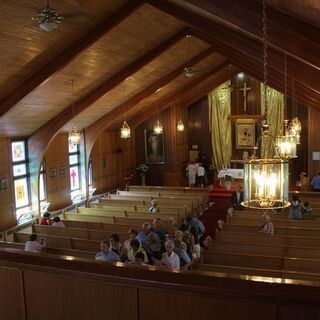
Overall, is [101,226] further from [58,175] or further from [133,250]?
[58,175]

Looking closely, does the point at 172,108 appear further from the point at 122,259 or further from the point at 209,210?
the point at 122,259

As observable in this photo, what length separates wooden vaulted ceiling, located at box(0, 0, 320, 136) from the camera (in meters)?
5.48

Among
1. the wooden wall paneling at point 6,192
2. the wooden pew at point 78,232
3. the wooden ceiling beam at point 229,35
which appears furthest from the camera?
the wooden wall paneling at point 6,192

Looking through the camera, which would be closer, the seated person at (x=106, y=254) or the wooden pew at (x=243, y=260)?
the seated person at (x=106, y=254)

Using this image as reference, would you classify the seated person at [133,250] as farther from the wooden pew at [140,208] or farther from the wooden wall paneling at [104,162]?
the wooden wall paneling at [104,162]

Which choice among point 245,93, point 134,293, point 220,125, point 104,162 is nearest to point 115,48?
point 104,162

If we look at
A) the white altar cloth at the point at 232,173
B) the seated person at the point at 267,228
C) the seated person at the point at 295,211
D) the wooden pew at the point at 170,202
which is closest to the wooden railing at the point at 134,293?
the seated person at the point at 267,228

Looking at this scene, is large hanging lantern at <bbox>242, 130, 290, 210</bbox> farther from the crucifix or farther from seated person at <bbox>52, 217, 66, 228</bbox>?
the crucifix

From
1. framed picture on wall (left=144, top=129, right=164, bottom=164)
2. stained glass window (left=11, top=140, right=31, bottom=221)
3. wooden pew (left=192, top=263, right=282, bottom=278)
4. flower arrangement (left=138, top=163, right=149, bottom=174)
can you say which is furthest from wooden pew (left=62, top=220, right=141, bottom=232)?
framed picture on wall (left=144, top=129, right=164, bottom=164)

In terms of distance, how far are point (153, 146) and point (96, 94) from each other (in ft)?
29.0

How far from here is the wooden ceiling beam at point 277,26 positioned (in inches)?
199

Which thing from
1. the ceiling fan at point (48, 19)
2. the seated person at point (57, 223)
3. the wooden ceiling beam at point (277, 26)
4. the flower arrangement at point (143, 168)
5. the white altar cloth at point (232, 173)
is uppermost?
the ceiling fan at point (48, 19)

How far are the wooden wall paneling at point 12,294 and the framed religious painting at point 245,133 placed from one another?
19.4m

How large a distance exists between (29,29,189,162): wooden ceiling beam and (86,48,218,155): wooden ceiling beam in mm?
2920
